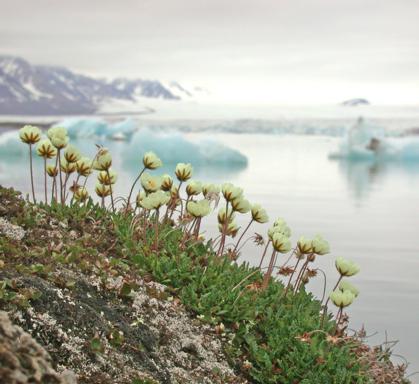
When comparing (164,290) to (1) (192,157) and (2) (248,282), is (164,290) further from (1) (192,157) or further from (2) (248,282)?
(1) (192,157)

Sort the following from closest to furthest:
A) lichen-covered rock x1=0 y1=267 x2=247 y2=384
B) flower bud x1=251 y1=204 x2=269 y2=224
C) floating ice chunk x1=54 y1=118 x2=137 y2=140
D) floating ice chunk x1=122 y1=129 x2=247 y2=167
Answer: lichen-covered rock x1=0 y1=267 x2=247 y2=384 < flower bud x1=251 y1=204 x2=269 y2=224 < floating ice chunk x1=122 y1=129 x2=247 y2=167 < floating ice chunk x1=54 y1=118 x2=137 y2=140

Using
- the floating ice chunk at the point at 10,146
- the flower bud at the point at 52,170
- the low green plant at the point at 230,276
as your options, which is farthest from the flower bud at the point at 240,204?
the floating ice chunk at the point at 10,146

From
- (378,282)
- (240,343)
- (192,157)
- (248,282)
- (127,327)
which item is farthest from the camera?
(192,157)

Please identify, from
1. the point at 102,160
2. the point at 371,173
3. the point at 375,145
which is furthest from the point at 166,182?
the point at 375,145

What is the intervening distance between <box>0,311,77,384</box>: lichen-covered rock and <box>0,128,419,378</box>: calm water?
362 cm

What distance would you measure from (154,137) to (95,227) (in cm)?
2504

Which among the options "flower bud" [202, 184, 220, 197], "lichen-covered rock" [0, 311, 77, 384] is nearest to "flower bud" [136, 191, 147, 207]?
"flower bud" [202, 184, 220, 197]

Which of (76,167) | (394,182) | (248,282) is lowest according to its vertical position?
(394,182)

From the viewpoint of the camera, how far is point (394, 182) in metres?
25.6

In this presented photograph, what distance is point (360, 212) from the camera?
16688 millimetres

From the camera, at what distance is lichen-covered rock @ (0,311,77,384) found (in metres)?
2.59

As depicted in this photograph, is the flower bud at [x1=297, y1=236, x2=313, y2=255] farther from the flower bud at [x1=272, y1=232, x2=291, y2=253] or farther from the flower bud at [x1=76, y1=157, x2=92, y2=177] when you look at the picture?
the flower bud at [x1=76, y1=157, x2=92, y2=177]

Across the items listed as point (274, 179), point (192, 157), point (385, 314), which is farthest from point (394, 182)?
point (385, 314)

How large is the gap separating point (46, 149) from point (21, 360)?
3.52m
